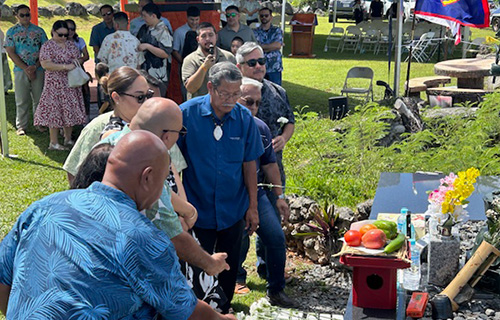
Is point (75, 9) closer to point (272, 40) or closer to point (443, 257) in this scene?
point (272, 40)

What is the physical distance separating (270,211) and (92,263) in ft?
9.42

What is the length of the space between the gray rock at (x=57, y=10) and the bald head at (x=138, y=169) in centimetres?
2413

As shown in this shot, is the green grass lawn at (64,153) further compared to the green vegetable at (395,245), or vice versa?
the green grass lawn at (64,153)

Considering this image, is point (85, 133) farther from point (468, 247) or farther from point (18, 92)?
point (18, 92)

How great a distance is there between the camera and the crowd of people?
2.12 metres

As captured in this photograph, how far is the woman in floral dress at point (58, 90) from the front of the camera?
871cm

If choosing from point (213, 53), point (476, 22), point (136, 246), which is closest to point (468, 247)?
point (136, 246)

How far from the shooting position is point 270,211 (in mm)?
4879

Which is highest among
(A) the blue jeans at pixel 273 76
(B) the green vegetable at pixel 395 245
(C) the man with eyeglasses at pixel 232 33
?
(C) the man with eyeglasses at pixel 232 33

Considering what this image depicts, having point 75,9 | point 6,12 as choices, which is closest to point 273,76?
point 6,12

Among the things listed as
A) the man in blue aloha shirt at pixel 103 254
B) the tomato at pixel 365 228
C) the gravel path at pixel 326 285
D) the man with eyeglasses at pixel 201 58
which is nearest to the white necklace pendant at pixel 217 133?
the tomato at pixel 365 228

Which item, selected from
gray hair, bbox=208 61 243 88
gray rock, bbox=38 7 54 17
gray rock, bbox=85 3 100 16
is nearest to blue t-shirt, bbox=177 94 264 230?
gray hair, bbox=208 61 243 88

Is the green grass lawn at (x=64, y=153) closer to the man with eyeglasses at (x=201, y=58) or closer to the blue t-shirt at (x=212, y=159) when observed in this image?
the blue t-shirt at (x=212, y=159)

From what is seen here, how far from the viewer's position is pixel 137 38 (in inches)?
361
